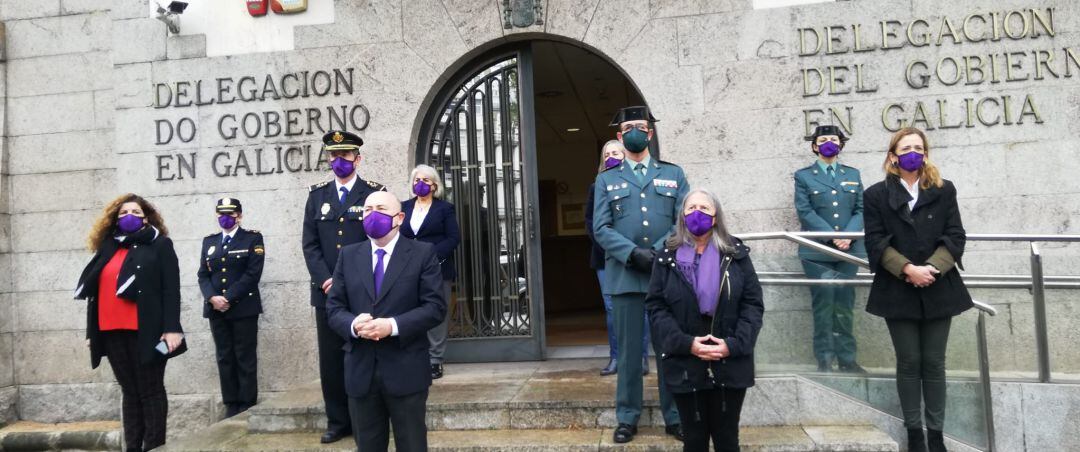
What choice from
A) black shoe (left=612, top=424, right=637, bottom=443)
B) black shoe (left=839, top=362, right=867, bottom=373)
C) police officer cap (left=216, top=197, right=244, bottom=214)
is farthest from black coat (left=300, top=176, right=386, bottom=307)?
black shoe (left=839, top=362, right=867, bottom=373)

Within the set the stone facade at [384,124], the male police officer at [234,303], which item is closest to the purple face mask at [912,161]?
the stone facade at [384,124]

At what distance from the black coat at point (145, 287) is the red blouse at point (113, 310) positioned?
0.14 feet

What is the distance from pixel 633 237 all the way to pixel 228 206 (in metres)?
3.89

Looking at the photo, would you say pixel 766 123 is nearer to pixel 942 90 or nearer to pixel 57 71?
pixel 942 90

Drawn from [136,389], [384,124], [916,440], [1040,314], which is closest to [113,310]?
[136,389]

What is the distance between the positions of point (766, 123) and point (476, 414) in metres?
3.45

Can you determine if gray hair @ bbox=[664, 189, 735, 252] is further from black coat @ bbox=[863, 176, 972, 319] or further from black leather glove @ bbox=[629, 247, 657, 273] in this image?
black coat @ bbox=[863, 176, 972, 319]

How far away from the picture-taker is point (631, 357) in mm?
4910

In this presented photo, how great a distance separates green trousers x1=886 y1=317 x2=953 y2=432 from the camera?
464 cm

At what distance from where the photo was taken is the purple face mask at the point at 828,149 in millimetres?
6316

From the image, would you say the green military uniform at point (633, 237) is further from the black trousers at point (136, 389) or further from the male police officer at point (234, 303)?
the male police officer at point (234, 303)

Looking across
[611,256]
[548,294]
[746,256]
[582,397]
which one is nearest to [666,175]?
[611,256]

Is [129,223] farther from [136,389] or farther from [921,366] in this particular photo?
[921,366]

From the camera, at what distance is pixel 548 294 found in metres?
13.8
